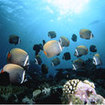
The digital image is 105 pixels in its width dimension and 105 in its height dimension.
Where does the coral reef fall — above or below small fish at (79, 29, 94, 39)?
below

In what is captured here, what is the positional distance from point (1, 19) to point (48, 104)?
117ft

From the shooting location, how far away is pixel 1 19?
34.9 metres

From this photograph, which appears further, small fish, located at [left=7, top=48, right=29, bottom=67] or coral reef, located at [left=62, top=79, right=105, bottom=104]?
coral reef, located at [left=62, top=79, right=105, bottom=104]

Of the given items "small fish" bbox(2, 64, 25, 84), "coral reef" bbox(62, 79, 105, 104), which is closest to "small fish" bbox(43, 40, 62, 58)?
"small fish" bbox(2, 64, 25, 84)

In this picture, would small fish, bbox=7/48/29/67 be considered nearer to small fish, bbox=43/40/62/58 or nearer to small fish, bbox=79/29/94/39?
small fish, bbox=43/40/62/58

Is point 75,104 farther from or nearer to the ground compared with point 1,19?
nearer to the ground

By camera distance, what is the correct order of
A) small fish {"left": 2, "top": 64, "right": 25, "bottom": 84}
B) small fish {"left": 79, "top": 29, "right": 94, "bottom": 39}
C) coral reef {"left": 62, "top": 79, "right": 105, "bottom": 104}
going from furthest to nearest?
1. small fish {"left": 79, "top": 29, "right": 94, "bottom": 39}
2. coral reef {"left": 62, "top": 79, "right": 105, "bottom": 104}
3. small fish {"left": 2, "top": 64, "right": 25, "bottom": 84}

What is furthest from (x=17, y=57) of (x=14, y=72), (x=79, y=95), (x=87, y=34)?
(x=87, y=34)

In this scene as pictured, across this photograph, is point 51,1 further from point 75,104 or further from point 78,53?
point 75,104

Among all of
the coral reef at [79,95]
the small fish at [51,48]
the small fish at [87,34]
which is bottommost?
the coral reef at [79,95]

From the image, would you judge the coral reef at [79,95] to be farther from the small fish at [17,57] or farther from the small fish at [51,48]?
the small fish at [17,57]

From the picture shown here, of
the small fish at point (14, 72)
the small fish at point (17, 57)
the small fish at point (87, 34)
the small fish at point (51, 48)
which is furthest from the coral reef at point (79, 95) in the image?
the small fish at point (87, 34)

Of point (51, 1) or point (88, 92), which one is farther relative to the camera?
point (51, 1)

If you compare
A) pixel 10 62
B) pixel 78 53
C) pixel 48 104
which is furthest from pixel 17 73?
pixel 78 53
